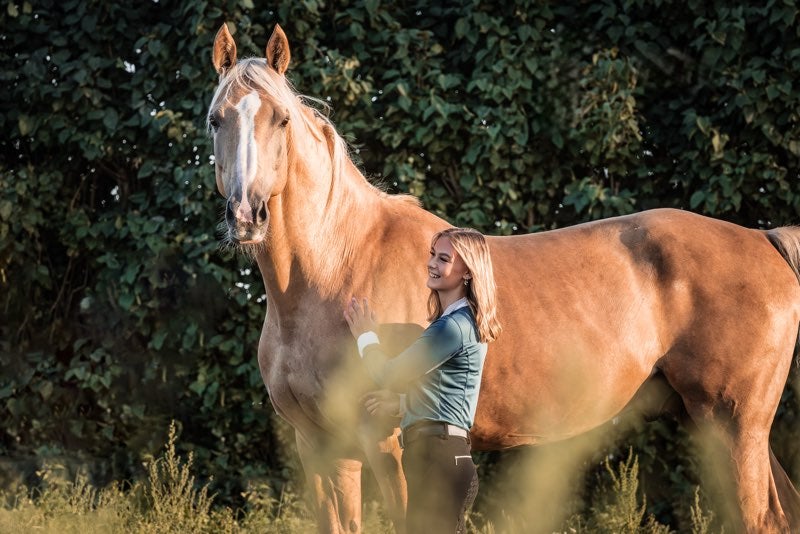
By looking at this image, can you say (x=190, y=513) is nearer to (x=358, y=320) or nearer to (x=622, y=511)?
(x=358, y=320)

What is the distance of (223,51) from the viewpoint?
3811 millimetres

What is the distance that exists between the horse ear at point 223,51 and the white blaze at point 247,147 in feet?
1.38

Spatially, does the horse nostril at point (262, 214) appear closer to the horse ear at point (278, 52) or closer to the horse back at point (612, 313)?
the horse ear at point (278, 52)

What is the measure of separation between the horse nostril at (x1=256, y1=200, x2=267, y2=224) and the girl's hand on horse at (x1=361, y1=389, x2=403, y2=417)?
0.73 m

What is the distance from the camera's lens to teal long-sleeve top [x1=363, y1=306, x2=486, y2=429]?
2836 mm

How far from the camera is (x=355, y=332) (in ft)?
10.6

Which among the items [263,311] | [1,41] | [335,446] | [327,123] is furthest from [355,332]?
[1,41]

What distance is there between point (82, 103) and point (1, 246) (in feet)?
3.58

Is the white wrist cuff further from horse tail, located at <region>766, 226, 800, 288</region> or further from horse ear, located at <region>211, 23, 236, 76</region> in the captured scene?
horse tail, located at <region>766, 226, 800, 288</region>

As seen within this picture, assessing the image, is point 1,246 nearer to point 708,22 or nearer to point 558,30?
point 558,30

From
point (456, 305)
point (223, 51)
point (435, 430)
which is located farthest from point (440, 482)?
point (223, 51)

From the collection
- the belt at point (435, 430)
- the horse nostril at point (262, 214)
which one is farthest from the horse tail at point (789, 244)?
the horse nostril at point (262, 214)

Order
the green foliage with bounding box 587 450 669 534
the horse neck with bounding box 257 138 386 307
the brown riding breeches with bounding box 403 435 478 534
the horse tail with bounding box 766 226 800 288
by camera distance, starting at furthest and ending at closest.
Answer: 1. the green foliage with bounding box 587 450 669 534
2. the horse tail with bounding box 766 226 800 288
3. the horse neck with bounding box 257 138 386 307
4. the brown riding breeches with bounding box 403 435 478 534

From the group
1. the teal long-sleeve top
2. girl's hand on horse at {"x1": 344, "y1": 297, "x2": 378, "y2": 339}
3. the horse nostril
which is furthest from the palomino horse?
the teal long-sleeve top
